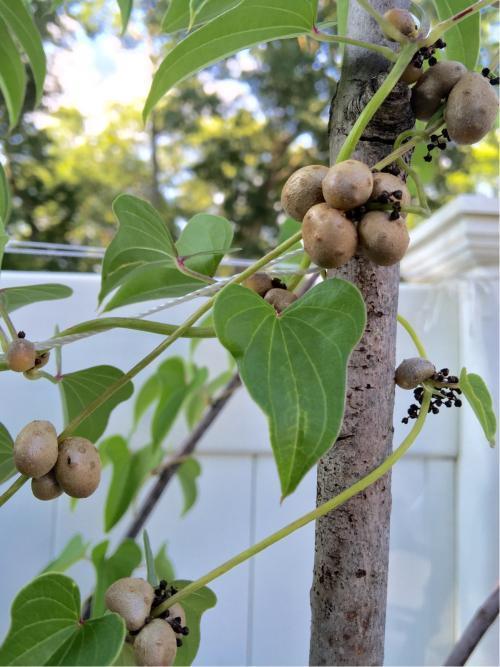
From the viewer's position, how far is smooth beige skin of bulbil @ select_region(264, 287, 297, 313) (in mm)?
295

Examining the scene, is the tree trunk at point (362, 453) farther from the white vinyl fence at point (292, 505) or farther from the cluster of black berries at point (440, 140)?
the white vinyl fence at point (292, 505)

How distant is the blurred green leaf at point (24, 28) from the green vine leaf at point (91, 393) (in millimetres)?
168

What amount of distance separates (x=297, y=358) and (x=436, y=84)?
12cm

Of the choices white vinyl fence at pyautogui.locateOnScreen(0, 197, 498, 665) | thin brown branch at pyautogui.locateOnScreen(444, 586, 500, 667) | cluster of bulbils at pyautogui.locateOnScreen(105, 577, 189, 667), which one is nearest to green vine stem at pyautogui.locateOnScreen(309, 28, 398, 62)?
cluster of bulbils at pyautogui.locateOnScreen(105, 577, 189, 667)

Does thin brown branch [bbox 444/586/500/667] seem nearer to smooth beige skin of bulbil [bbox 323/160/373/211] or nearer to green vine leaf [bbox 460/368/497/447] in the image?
green vine leaf [bbox 460/368/497/447]

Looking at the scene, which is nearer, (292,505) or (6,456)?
(6,456)

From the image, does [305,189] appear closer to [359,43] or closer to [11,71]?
[359,43]

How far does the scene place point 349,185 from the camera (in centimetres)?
23

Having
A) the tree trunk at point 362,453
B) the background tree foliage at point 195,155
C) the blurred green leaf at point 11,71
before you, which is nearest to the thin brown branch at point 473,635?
the tree trunk at point 362,453

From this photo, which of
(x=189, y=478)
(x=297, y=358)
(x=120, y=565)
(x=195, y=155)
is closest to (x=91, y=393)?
(x=297, y=358)

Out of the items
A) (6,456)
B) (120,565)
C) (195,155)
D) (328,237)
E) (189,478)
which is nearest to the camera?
(328,237)

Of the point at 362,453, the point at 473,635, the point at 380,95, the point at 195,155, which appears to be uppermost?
the point at 195,155

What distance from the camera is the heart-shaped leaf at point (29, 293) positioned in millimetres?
350

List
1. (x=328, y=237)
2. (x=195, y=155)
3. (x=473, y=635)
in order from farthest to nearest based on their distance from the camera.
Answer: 1. (x=195, y=155)
2. (x=473, y=635)
3. (x=328, y=237)
